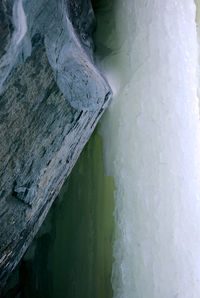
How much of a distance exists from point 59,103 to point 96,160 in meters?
0.22

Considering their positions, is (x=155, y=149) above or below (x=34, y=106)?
below

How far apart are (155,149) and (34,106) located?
0.79 ft

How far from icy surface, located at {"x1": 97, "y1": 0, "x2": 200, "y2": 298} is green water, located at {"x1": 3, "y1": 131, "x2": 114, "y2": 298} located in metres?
0.03

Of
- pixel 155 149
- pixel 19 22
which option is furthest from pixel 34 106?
pixel 155 149

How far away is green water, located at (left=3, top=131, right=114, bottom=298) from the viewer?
54 cm

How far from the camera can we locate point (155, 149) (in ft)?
1.68

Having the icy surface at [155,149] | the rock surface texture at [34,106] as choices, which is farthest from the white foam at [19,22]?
the icy surface at [155,149]

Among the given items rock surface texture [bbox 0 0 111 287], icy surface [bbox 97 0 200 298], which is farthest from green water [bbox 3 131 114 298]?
rock surface texture [bbox 0 0 111 287]

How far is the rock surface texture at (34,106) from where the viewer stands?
30 centimetres

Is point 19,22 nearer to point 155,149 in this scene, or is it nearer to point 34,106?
point 34,106

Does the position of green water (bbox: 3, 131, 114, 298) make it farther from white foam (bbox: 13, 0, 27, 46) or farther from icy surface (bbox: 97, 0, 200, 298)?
white foam (bbox: 13, 0, 27, 46)

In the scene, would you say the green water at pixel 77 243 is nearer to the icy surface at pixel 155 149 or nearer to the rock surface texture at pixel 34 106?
the icy surface at pixel 155 149

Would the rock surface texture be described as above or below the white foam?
below

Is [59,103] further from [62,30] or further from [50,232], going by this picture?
[50,232]
